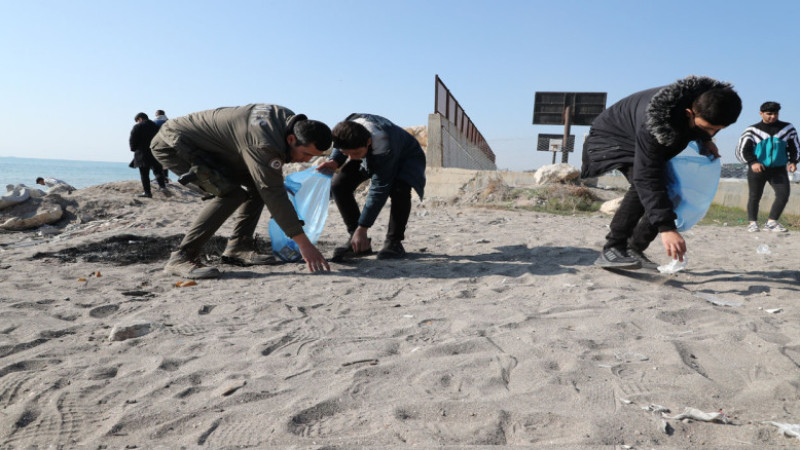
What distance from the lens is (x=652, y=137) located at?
2.75 metres

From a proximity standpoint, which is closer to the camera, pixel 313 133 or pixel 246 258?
pixel 313 133

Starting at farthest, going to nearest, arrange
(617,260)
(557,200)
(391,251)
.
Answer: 1. (557,200)
2. (391,251)
3. (617,260)

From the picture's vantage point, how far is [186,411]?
1.62 meters

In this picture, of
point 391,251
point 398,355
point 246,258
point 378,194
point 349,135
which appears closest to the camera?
point 398,355

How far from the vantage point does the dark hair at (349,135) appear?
340 centimetres

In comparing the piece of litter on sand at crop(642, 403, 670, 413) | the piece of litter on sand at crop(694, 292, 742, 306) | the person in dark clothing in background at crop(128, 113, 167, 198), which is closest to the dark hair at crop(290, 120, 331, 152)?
the piece of litter on sand at crop(642, 403, 670, 413)

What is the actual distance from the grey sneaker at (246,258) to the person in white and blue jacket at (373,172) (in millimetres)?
493

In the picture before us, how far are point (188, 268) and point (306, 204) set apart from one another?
3.28 feet

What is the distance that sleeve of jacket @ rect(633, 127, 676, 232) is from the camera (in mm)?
2740

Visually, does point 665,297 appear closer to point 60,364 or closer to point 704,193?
point 704,193

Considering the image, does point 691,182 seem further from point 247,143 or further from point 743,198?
point 743,198

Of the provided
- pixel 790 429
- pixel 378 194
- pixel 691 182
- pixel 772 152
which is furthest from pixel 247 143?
pixel 772 152

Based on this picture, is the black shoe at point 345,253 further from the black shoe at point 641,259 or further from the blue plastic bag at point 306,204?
the black shoe at point 641,259

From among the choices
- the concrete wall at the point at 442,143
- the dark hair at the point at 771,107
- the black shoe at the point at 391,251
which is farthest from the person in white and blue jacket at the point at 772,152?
the concrete wall at the point at 442,143
